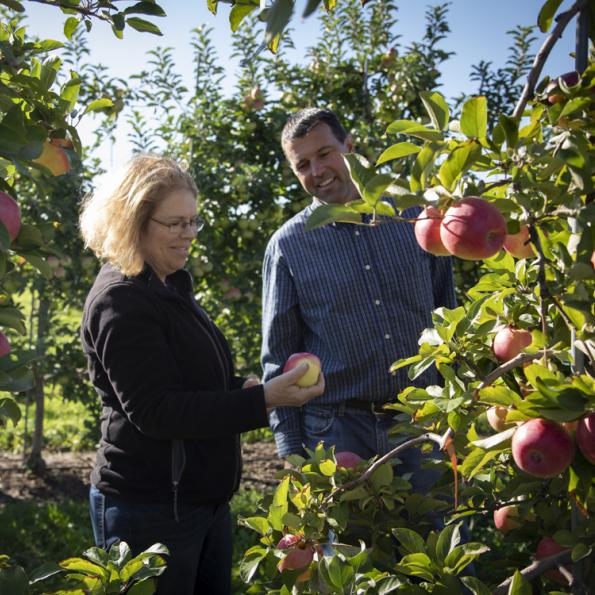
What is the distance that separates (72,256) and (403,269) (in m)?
3.51

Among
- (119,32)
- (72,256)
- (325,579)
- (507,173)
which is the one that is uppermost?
(72,256)

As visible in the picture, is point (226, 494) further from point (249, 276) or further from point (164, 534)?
point (249, 276)

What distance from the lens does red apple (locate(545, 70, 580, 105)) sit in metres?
0.97

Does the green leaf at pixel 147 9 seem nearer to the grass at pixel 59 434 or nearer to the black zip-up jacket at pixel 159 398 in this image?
the black zip-up jacket at pixel 159 398

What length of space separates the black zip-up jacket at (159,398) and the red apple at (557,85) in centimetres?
113

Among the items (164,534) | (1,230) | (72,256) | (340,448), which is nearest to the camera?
(1,230)

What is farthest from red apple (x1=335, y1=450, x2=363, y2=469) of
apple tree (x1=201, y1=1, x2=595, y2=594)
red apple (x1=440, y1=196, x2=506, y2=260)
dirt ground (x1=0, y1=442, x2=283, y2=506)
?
dirt ground (x1=0, y1=442, x2=283, y2=506)

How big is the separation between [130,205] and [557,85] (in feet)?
4.18

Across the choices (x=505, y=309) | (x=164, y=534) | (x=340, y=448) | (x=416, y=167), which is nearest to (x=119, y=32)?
(x=416, y=167)

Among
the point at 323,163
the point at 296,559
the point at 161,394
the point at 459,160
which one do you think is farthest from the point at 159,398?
the point at 459,160

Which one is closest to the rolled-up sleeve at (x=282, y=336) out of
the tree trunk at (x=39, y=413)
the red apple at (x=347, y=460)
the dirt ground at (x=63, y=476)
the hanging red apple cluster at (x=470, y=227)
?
the red apple at (x=347, y=460)

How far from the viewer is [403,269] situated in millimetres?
A: 2350

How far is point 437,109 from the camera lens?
3.16 ft

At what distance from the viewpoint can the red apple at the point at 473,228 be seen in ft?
3.01
